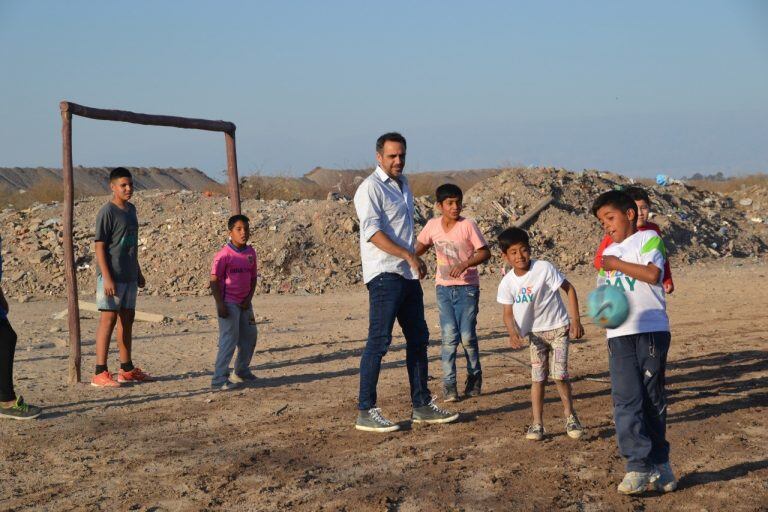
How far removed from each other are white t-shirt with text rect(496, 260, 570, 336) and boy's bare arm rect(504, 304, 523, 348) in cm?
6

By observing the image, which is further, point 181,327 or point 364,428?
point 181,327

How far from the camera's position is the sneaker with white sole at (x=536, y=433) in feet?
21.0

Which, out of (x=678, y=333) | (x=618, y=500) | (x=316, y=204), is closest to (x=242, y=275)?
(x=618, y=500)

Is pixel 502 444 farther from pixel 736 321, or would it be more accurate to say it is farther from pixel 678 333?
pixel 736 321

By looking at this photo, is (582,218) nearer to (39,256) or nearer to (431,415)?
(39,256)

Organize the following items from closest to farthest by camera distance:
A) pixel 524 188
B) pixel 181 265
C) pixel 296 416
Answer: pixel 296 416, pixel 181 265, pixel 524 188

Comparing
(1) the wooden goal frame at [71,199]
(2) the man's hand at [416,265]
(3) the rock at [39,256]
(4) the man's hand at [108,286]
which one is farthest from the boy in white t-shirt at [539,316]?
(3) the rock at [39,256]

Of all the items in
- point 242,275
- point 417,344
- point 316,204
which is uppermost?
point 316,204

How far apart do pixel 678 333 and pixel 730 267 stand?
1054 cm

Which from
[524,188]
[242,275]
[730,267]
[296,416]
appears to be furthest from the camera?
[524,188]

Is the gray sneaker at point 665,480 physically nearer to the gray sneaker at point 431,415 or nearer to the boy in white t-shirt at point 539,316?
the boy in white t-shirt at point 539,316

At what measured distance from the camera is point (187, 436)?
22.9ft

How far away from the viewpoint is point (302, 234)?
20.2 meters

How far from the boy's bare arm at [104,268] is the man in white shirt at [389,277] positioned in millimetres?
3097
